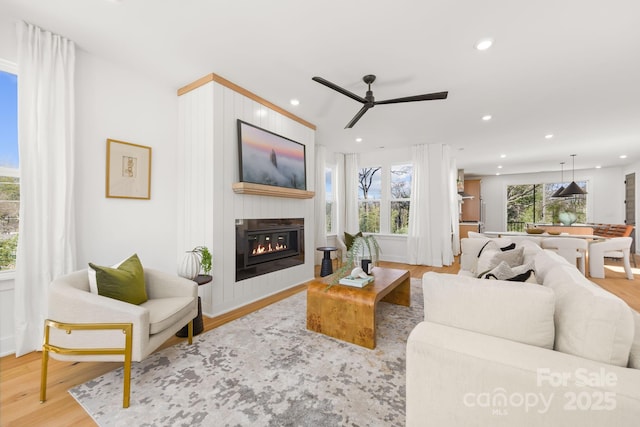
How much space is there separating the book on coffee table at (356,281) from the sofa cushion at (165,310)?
1395mm

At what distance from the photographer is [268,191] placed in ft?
11.3

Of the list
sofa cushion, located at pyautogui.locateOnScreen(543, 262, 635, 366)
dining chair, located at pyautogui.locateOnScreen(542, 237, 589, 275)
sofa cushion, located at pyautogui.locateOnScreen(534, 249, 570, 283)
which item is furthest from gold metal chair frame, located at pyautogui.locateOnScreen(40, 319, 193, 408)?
dining chair, located at pyautogui.locateOnScreen(542, 237, 589, 275)

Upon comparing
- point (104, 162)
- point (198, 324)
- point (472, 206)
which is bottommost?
point (198, 324)

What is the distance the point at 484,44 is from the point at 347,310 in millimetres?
2707

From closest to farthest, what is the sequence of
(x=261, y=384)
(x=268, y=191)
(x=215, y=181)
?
(x=261, y=384), (x=215, y=181), (x=268, y=191)

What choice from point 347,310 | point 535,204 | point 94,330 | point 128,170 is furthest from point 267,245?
point 535,204

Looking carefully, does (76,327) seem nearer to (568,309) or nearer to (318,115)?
(568,309)

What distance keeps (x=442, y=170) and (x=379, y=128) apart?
74.9 inches

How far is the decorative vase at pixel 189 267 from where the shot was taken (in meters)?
2.61

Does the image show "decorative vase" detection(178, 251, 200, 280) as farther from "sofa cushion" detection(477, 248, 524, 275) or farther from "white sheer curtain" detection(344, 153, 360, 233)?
"white sheer curtain" detection(344, 153, 360, 233)

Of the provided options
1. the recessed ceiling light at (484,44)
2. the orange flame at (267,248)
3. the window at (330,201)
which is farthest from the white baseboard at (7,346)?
the window at (330,201)

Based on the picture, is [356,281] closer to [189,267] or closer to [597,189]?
[189,267]

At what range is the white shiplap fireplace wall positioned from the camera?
2.99 meters

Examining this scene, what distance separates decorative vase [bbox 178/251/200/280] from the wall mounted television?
1.09 metres
